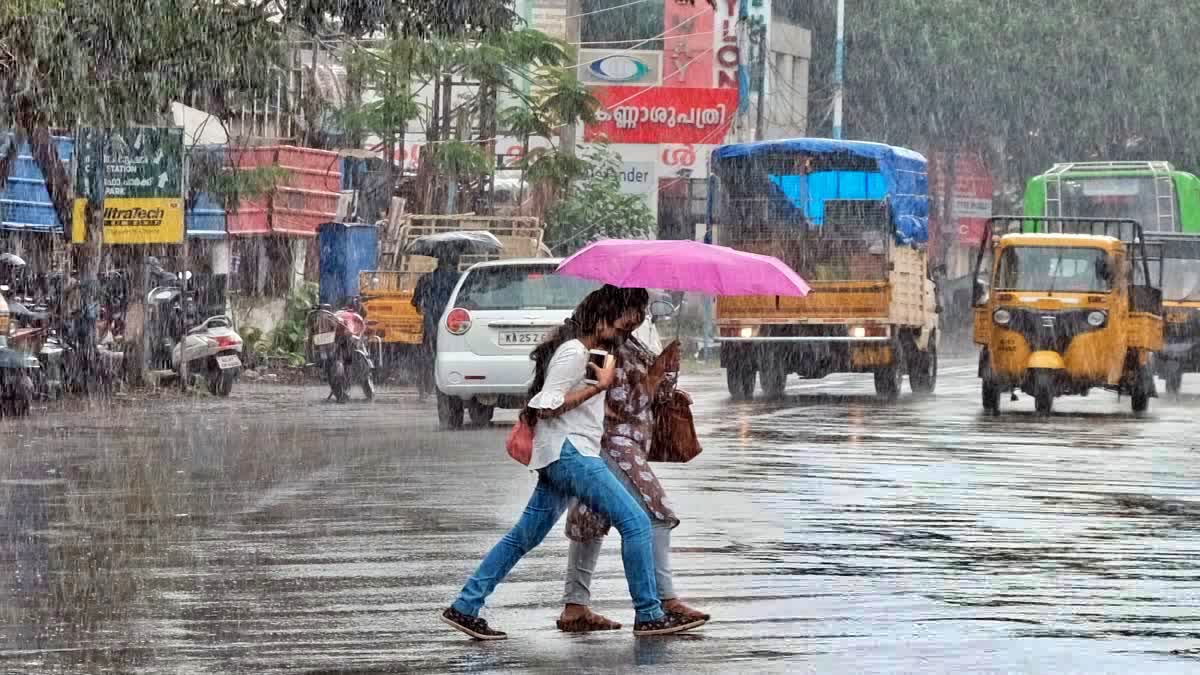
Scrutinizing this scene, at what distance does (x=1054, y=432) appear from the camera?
2262 centimetres

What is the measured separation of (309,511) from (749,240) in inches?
651

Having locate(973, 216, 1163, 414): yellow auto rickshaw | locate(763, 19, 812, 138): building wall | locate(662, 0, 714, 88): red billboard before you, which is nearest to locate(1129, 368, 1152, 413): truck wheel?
locate(973, 216, 1163, 414): yellow auto rickshaw

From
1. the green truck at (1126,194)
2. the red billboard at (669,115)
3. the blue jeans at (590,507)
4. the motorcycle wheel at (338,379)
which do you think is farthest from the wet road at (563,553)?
the red billboard at (669,115)

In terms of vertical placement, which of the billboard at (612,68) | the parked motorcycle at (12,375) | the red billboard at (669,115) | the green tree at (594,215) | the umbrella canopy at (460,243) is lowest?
the parked motorcycle at (12,375)

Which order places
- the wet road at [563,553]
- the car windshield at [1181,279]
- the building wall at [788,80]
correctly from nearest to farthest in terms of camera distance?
1. the wet road at [563,553]
2. the car windshield at [1181,279]
3. the building wall at [788,80]

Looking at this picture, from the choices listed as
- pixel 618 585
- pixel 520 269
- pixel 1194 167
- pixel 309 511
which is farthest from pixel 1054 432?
pixel 1194 167

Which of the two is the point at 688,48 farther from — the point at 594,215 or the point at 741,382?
the point at 741,382

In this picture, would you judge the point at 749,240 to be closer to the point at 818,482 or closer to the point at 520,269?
the point at 520,269

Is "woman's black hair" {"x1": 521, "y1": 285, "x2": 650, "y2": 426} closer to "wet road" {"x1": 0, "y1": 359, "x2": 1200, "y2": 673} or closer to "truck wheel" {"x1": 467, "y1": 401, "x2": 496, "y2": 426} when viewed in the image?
"wet road" {"x1": 0, "y1": 359, "x2": 1200, "y2": 673}

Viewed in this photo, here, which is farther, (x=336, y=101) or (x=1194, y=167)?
(x=1194, y=167)

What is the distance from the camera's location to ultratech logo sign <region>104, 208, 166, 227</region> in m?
26.6

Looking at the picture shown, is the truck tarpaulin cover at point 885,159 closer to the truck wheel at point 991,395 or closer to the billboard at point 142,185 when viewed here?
the truck wheel at point 991,395

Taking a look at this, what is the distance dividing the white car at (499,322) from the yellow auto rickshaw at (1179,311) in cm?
1121

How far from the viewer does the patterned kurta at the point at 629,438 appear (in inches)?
366
